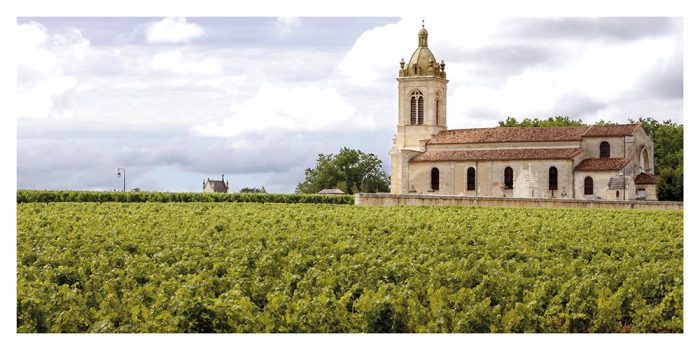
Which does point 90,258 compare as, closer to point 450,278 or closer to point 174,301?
point 174,301

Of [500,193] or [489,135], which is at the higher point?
[489,135]

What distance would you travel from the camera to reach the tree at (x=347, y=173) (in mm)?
88812

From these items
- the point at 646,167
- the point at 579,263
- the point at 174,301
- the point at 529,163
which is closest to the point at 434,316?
the point at 174,301

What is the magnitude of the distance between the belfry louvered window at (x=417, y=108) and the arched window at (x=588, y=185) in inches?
644

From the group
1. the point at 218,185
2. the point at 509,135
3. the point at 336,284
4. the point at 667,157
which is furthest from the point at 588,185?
the point at 336,284

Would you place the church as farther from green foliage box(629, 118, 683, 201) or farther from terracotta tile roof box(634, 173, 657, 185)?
green foliage box(629, 118, 683, 201)

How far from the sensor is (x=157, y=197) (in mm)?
53188

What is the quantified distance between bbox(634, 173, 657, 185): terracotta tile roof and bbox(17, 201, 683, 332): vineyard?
4354cm

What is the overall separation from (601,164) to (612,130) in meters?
4.00

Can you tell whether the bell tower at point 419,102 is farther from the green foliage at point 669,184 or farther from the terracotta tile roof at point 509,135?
the green foliage at point 669,184

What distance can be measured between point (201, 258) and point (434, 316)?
5.92 m

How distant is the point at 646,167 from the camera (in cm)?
6744

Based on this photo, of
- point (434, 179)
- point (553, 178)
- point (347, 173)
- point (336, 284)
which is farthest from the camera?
point (347, 173)

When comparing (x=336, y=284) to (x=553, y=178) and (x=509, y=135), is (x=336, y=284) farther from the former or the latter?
(x=509, y=135)
